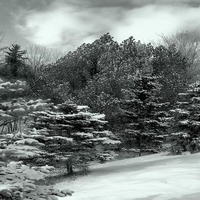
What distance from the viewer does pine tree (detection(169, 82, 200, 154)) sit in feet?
55.5

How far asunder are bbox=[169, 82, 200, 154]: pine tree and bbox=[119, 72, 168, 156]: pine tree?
393 centimetres

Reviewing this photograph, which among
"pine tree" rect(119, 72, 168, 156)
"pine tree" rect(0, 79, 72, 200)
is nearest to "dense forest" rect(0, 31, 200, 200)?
"pine tree" rect(119, 72, 168, 156)

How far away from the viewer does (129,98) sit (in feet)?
74.1

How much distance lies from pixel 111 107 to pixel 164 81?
4.71 m

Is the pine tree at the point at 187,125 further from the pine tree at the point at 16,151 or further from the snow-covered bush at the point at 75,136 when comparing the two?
the pine tree at the point at 16,151

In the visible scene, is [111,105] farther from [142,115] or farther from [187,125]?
[187,125]

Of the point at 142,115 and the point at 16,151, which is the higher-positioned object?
the point at 142,115

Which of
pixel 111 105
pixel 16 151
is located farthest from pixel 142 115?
pixel 16 151

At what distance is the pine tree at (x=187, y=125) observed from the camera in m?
→ 16.9

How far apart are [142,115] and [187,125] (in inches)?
220

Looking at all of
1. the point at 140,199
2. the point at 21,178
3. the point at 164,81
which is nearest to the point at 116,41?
the point at 164,81

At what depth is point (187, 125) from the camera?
17.2 metres

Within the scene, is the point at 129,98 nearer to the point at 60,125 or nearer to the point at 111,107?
the point at 111,107

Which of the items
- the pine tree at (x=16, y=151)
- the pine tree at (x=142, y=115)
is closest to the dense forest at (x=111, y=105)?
the pine tree at (x=142, y=115)
